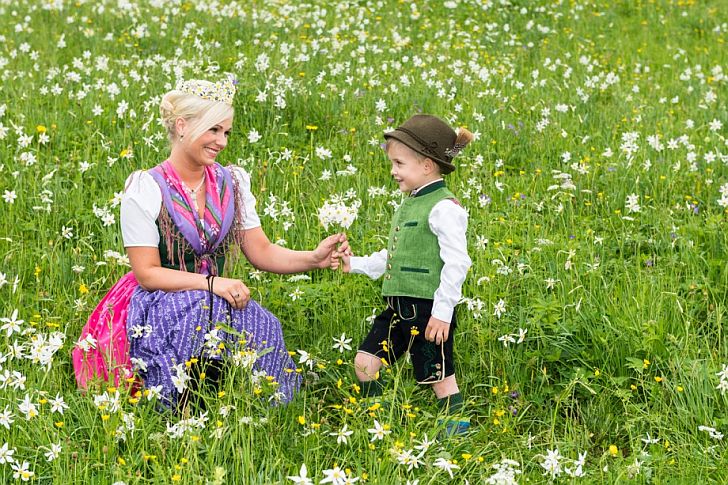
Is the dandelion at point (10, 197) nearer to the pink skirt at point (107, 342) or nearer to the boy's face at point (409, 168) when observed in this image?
the pink skirt at point (107, 342)

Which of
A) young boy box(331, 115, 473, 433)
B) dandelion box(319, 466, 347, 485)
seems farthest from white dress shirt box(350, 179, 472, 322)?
dandelion box(319, 466, 347, 485)

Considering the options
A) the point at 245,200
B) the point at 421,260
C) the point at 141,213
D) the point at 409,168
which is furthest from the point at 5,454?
the point at 409,168

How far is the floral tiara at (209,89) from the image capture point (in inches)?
152

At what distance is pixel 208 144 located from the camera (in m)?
3.87

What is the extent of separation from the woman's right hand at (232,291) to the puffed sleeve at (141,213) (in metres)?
0.35

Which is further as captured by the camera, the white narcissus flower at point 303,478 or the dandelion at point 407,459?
the dandelion at point 407,459

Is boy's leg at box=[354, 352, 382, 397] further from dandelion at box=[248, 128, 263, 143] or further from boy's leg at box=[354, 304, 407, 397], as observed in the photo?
dandelion at box=[248, 128, 263, 143]

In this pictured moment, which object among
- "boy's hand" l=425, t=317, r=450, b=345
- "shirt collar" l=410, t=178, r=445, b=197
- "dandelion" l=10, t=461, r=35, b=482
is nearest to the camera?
"dandelion" l=10, t=461, r=35, b=482

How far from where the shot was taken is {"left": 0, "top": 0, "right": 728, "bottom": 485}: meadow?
11.0 feet

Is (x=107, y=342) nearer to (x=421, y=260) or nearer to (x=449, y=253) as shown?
(x=421, y=260)

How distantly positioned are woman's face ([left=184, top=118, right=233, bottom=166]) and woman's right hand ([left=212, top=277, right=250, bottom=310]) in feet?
1.80

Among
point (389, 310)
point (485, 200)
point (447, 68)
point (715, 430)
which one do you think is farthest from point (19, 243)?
point (447, 68)

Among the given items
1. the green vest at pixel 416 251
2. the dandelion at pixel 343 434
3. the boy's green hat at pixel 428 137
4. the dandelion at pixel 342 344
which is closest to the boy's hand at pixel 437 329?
the green vest at pixel 416 251

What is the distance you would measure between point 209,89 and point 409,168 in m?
0.94
